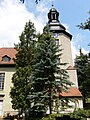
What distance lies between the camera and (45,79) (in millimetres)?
21469

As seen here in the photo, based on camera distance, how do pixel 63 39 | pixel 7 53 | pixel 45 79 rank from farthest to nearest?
1. pixel 63 39
2. pixel 7 53
3. pixel 45 79

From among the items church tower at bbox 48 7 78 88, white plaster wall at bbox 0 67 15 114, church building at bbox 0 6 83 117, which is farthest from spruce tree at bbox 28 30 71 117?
church tower at bbox 48 7 78 88

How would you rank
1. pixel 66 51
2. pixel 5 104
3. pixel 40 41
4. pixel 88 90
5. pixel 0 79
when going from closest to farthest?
pixel 40 41
pixel 5 104
pixel 0 79
pixel 66 51
pixel 88 90

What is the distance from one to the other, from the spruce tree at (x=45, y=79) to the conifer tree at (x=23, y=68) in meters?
1.45

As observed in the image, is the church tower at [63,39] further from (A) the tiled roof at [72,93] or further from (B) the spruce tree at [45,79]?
(B) the spruce tree at [45,79]

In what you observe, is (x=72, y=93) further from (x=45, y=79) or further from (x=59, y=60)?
(x=45, y=79)

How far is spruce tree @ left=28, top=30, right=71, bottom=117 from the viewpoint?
20.9 metres

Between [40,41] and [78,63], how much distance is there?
89.1 feet

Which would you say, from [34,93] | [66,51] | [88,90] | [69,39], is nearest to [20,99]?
[34,93]

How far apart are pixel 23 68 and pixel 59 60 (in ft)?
26.1

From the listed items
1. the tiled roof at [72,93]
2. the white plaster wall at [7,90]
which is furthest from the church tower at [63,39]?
the white plaster wall at [7,90]

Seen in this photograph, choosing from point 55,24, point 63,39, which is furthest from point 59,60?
point 55,24

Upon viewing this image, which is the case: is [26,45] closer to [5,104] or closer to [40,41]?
[40,41]

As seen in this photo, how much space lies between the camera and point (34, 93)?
70.0 feet
